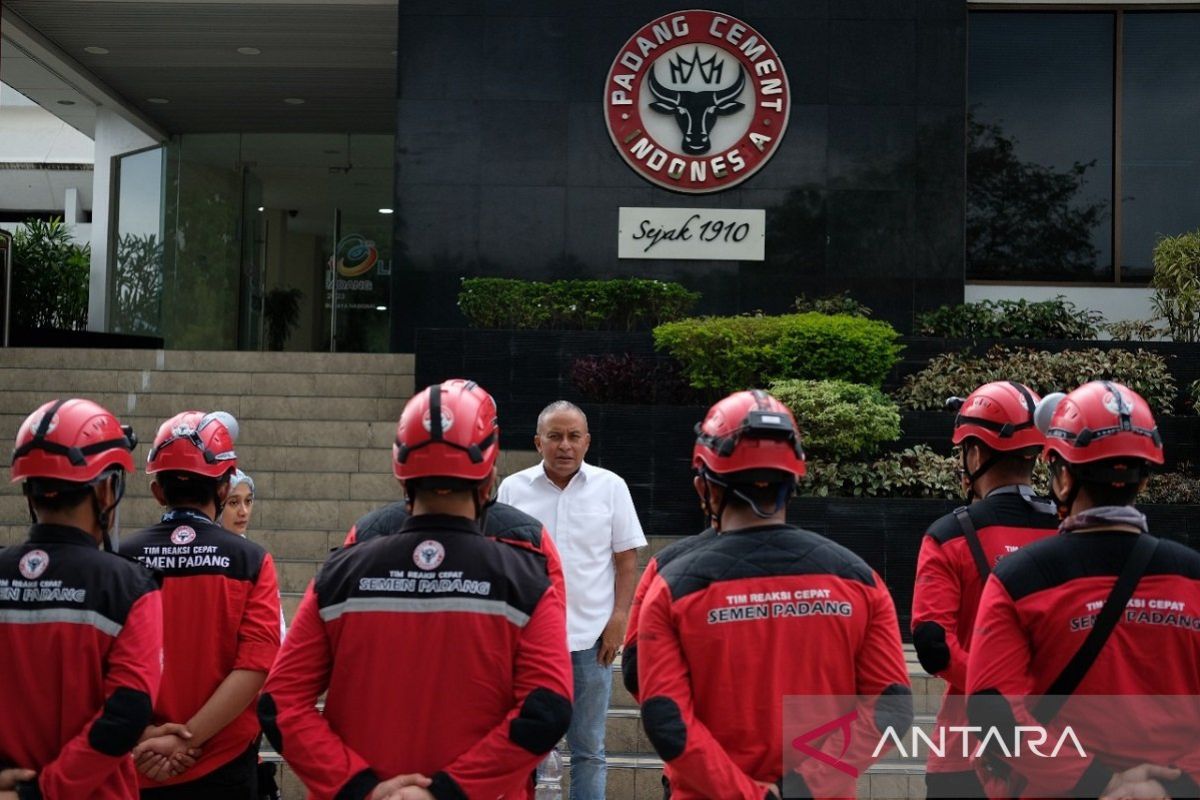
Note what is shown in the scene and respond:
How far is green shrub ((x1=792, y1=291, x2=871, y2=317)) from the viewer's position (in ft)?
44.3

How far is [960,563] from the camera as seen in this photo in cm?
428

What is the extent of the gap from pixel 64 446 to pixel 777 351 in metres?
7.80

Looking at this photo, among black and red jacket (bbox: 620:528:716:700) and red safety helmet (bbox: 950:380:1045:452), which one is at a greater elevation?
red safety helmet (bbox: 950:380:1045:452)

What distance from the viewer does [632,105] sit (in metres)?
14.5

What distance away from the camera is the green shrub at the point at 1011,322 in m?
12.9

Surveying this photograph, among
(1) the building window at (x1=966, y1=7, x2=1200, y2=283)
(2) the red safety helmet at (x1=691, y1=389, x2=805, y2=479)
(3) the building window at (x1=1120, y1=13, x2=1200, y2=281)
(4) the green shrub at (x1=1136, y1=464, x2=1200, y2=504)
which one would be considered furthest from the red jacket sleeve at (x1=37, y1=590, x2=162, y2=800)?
(3) the building window at (x1=1120, y1=13, x2=1200, y2=281)

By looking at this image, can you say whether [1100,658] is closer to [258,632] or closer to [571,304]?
[258,632]

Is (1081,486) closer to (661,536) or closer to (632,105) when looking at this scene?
(661,536)

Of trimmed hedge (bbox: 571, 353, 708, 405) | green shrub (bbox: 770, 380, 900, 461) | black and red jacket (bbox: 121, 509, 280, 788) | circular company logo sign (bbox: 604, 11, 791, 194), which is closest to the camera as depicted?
black and red jacket (bbox: 121, 509, 280, 788)

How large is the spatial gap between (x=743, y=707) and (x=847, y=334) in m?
7.97

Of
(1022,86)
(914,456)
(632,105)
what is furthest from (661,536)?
(1022,86)

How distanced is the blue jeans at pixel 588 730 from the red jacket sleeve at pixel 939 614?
195cm

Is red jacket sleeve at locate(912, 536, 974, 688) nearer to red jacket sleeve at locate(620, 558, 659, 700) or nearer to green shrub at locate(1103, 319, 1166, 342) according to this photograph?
red jacket sleeve at locate(620, 558, 659, 700)

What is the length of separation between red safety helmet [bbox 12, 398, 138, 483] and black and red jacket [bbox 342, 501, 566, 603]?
0.65 meters
